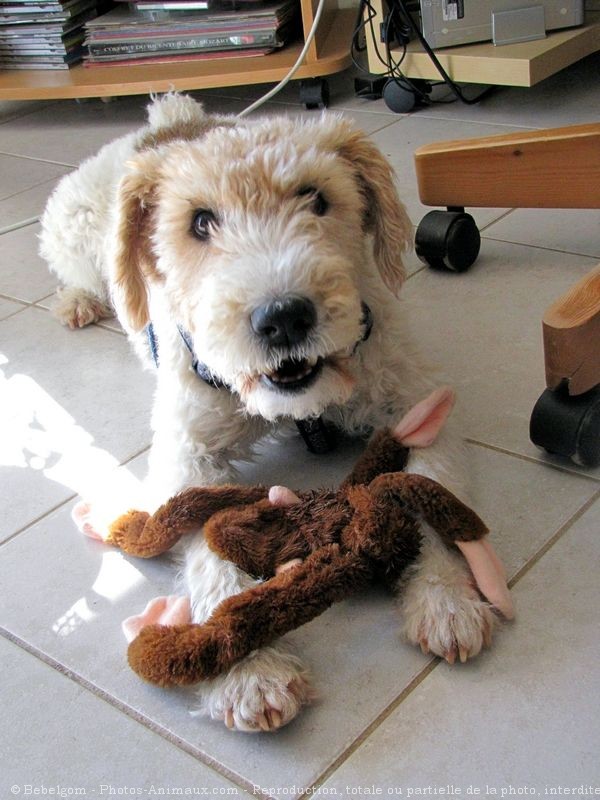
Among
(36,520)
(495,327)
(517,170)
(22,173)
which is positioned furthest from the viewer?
(22,173)

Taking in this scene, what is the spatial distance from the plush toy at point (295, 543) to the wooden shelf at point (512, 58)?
71.4 inches

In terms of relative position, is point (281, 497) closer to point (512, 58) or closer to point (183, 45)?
point (512, 58)

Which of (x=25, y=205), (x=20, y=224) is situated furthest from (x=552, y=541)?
(x=25, y=205)

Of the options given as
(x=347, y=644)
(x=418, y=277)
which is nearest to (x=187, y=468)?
(x=347, y=644)

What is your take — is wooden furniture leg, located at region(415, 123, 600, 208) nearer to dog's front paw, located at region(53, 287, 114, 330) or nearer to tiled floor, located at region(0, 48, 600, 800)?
tiled floor, located at region(0, 48, 600, 800)

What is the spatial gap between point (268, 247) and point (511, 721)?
0.74 metres

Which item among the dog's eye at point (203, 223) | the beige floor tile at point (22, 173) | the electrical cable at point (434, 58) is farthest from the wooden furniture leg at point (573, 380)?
the beige floor tile at point (22, 173)

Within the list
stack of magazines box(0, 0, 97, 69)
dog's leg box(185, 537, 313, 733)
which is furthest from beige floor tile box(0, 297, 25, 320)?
stack of magazines box(0, 0, 97, 69)

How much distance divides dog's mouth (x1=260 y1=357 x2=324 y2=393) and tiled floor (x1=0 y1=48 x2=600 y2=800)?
34 cm

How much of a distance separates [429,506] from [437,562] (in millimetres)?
82

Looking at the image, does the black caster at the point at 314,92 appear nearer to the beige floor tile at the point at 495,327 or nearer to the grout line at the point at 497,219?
the grout line at the point at 497,219

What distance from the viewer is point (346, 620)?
141 centimetres

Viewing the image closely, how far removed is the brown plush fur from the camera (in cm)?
129

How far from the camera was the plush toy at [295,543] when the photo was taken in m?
1.29
